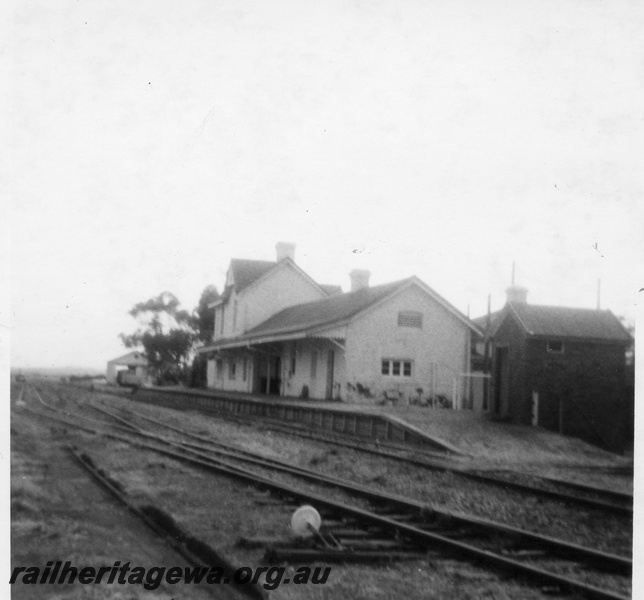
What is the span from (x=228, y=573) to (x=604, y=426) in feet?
40.0

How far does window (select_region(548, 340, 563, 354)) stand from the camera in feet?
51.9

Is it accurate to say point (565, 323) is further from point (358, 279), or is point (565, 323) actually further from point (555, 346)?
point (358, 279)

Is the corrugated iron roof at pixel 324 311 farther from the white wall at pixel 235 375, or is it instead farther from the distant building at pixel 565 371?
the distant building at pixel 565 371

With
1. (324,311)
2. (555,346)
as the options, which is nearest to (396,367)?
(324,311)

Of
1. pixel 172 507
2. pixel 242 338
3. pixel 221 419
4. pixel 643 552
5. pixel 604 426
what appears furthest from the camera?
pixel 242 338

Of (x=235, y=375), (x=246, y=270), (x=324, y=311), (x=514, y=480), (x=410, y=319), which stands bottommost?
(x=514, y=480)

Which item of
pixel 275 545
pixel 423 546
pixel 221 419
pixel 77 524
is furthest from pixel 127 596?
pixel 221 419

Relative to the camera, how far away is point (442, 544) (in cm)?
556

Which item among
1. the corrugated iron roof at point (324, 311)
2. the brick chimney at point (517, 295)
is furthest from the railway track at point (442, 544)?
the corrugated iron roof at point (324, 311)

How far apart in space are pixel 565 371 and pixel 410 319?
18.4 feet

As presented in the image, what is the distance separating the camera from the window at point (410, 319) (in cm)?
2017

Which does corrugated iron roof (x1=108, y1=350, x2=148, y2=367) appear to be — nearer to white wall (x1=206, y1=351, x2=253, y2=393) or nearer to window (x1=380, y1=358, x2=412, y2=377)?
white wall (x1=206, y1=351, x2=253, y2=393)

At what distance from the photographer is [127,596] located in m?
4.62

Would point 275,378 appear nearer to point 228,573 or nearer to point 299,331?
point 299,331
